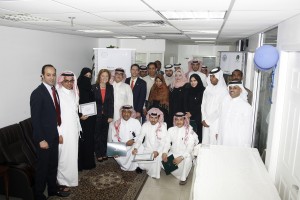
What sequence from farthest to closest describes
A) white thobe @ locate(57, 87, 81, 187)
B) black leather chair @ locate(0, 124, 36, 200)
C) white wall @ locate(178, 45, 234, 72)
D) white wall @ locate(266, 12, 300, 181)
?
1. white wall @ locate(178, 45, 234, 72)
2. white thobe @ locate(57, 87, 81, 187)
3. black leather chair @ locate(0, 124, 36, 200)
4. white wall @ locate(266, 12, 300, 181)

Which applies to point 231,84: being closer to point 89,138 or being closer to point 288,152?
point 288,152

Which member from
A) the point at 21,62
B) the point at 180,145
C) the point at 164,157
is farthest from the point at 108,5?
the point at 21,62

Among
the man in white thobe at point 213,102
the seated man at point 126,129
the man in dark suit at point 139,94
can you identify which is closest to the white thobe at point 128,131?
the seated man at point 126,129

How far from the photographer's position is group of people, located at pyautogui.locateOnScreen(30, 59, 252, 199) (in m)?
3.56

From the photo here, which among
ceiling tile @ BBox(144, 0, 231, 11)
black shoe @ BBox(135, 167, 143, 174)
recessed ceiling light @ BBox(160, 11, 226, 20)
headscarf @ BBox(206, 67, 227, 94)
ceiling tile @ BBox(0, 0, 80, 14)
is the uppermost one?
recessed ceiling light @ BBox(160, 11, 226, 20)

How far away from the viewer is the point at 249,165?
296 centimetres

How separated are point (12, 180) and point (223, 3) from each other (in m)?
3.28

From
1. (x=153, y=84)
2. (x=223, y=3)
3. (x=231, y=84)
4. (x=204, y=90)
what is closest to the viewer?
(x=223, y=3)

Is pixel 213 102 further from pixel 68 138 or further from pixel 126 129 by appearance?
pixel 68 138

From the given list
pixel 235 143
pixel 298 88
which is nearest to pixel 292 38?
pixel 298 88

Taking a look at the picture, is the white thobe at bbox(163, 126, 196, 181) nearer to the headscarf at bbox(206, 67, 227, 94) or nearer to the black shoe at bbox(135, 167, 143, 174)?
the black shoe at bbox(135, 167, 143, 174)

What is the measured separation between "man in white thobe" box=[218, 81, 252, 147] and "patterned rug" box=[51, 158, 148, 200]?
1.52 meters

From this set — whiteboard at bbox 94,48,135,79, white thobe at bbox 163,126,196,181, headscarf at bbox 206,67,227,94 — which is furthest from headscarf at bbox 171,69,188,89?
whiteboard at bbox 94,48,135,79

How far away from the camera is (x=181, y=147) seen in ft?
14.8
